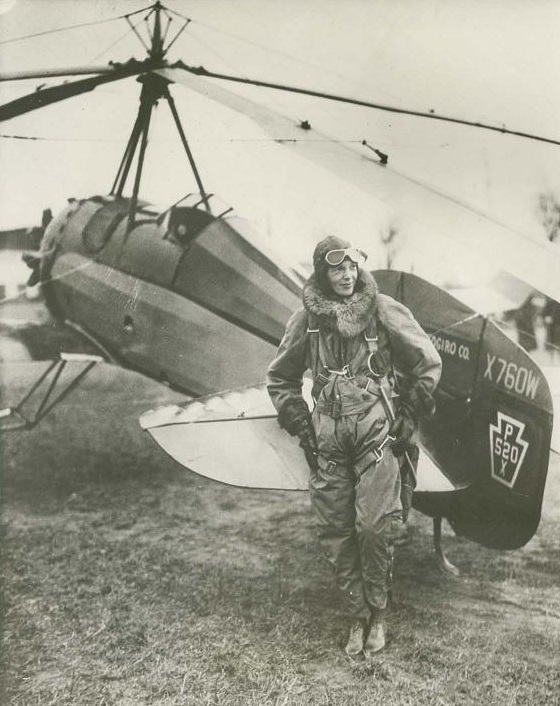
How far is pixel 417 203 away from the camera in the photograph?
8.53 feet

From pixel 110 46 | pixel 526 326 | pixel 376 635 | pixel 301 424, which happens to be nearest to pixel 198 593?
pixel 376 635

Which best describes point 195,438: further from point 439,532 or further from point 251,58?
point 251,58

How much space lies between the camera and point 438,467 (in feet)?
9.07

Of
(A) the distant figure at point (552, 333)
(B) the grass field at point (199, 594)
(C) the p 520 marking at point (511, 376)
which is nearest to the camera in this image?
(C) the p 520 marking at point (511, 376)

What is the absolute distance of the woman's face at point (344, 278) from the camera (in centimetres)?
255

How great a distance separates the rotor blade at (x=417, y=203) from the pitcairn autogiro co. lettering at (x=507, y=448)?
547 millimetres

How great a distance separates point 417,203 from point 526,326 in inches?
28.2

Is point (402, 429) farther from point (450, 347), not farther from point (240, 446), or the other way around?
point (240, 446)

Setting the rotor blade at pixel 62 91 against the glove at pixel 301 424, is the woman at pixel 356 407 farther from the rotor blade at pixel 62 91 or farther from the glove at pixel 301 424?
the rotor blade at pixel 62 91

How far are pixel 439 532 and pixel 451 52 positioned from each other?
2184 millimetres

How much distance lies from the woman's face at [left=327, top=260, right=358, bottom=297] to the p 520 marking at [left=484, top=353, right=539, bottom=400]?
0.62 meters

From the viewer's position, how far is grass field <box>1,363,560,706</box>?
8.57 feet

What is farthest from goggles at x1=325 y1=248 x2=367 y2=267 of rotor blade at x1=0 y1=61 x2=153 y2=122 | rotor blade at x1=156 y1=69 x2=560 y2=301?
rotor blade at x1=0 y1=61 x2=153 y2=122

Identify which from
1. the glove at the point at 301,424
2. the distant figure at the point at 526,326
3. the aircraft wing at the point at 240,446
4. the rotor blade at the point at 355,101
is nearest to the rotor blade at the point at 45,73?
the rotor blade at the point at 355,101
